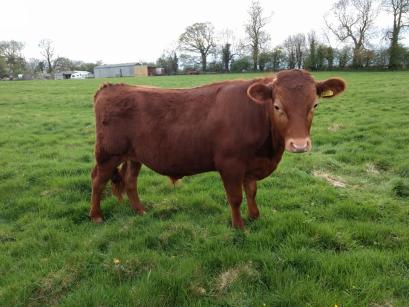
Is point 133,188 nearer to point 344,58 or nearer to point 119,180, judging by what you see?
point 119,180

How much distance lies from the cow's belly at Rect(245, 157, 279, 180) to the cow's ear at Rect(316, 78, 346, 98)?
1.06 meters

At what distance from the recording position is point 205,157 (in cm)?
504

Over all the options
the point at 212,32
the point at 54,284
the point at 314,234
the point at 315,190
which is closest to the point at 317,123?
the point at 315,190

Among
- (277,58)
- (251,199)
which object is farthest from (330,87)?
(277,58)

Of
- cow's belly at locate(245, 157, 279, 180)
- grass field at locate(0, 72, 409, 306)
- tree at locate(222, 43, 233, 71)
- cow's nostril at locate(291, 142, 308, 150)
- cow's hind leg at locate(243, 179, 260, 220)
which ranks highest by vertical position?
tree at locate(222, 43, 233, 71)

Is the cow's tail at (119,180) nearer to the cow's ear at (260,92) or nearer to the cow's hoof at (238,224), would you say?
the cow's hoof at (238,224)

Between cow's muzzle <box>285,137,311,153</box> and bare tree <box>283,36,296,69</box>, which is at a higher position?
bare tree <box>283,36,296,69</box>

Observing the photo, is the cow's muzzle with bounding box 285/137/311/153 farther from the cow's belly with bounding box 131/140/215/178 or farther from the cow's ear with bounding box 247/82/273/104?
the cow's belly with bounding box 131/140/215/178

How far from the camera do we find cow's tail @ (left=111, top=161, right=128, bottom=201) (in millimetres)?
5954

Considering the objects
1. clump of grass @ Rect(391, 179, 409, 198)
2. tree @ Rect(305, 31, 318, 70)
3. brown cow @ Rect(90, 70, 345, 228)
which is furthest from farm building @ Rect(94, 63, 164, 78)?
brown cow @ Rect(90, 70, 345, 228)

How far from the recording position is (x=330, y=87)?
4332 millimetres

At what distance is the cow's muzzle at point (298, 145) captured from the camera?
12.4ft

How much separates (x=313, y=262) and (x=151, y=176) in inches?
161

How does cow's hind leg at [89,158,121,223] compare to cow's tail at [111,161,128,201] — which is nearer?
cow's hind leg at [89,158,121,223]
